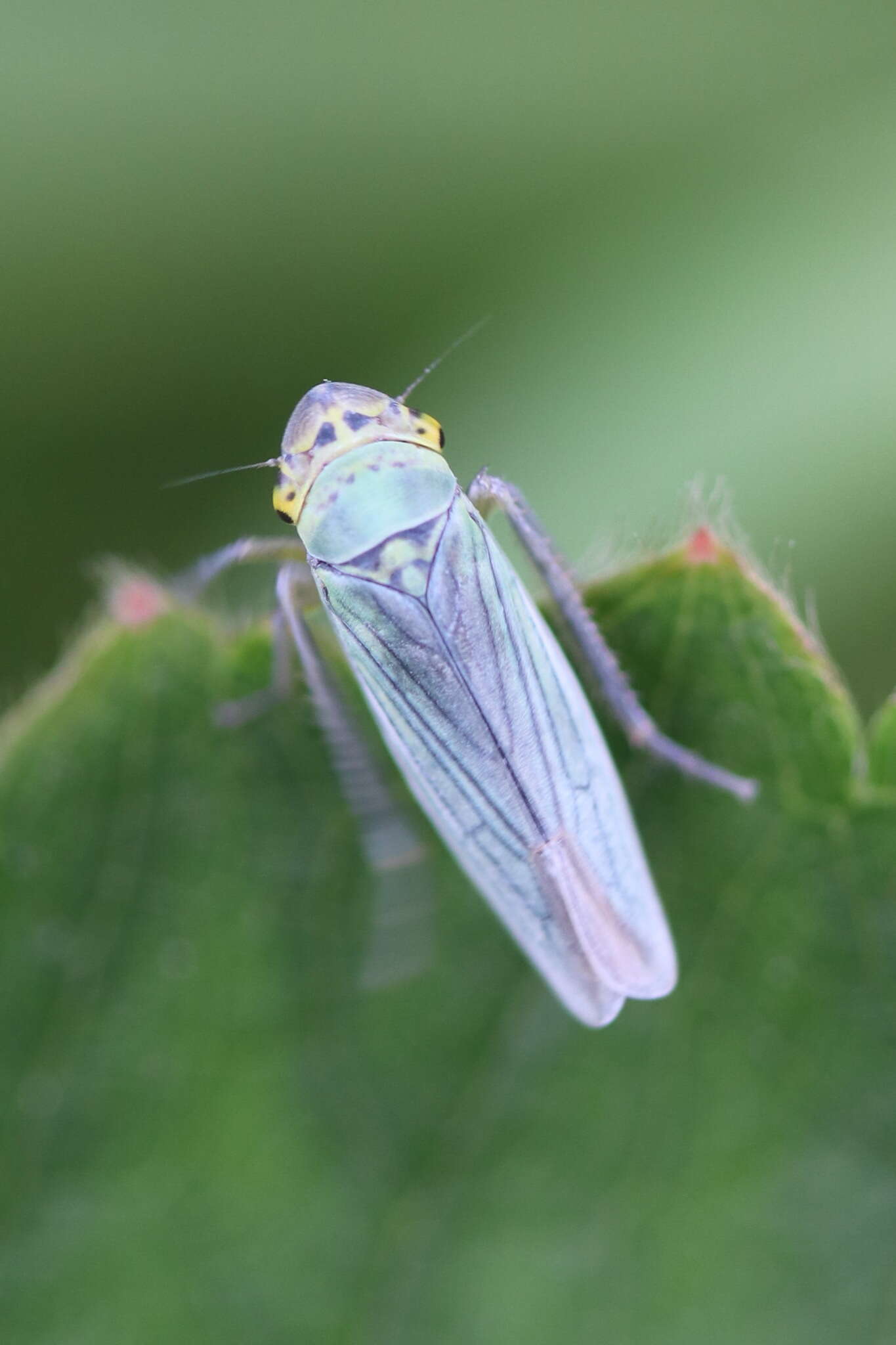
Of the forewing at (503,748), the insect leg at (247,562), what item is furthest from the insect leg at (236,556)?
the forewing at (503,748)

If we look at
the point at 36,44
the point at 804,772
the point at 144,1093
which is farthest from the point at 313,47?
the point at 144,1093

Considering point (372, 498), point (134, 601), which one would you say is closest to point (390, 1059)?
point (134, 601)

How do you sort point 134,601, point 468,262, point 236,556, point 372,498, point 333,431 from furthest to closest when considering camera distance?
point 468,262, point 236,556, point 333,431, point 372,498, point 134,601

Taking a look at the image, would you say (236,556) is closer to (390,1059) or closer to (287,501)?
(287,501)

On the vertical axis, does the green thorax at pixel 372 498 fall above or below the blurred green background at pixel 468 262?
below

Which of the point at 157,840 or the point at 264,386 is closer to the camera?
the point at 157,840

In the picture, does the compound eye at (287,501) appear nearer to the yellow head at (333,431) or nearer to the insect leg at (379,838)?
the yellow head at (333,431)

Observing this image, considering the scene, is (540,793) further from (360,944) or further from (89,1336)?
(89,1336)
